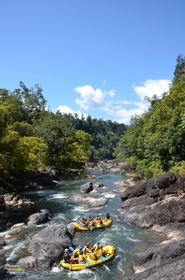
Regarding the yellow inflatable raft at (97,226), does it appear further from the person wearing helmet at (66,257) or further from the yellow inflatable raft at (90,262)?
the person wearing helmet at (66,257)

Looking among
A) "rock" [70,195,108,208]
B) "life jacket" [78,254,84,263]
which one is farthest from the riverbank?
"life jacket" [78,254,84,263]

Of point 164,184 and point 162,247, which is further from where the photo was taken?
point 164,184

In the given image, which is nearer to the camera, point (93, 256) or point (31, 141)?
point (93, 256)

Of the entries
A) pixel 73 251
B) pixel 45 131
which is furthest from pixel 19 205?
pixel 45 131

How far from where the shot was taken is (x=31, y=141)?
3900 centimetres

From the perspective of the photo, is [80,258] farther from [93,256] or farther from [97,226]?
[97,226]

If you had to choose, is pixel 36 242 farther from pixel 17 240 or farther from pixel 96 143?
pixel 96 143

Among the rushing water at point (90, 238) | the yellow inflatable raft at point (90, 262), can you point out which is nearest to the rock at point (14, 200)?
the rushing water at point (90, 238)

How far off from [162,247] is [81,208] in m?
14.4

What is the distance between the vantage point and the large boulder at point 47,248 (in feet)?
51.3

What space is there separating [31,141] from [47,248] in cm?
2400

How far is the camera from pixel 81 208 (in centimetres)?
2867

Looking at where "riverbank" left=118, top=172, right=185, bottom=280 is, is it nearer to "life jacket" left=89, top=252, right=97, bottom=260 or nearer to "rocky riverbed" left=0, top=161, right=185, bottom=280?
"rocky riverbed" left=0, top=161, right=185, bottom=280

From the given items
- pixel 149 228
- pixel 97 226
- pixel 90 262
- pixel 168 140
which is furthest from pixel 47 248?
pixel 168 140
